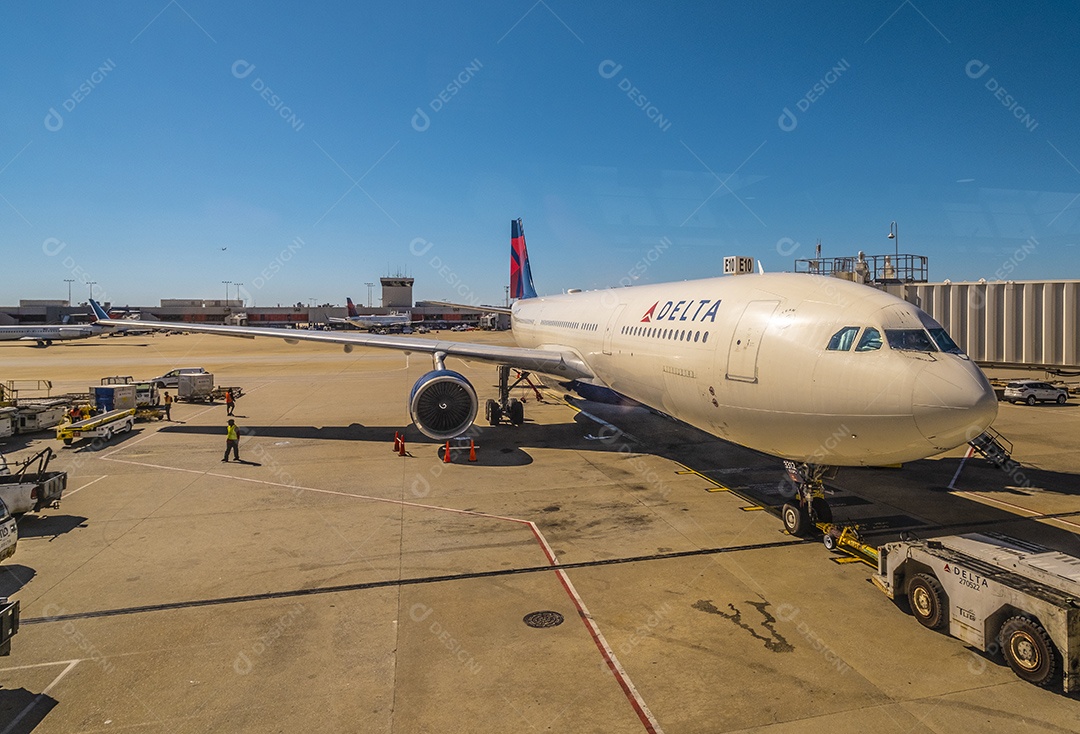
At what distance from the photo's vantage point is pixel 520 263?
40656 millimetres

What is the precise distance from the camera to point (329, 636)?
27.3ft

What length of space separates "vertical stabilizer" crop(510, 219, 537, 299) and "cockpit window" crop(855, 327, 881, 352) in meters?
31.8

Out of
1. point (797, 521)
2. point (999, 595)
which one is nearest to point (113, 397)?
point (797, 521)

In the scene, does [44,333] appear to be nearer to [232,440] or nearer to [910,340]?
[232,440]

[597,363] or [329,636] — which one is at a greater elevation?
[597,363]

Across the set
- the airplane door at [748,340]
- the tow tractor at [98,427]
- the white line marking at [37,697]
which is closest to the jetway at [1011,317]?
the airplane door at [748,340]

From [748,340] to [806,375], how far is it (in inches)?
57.7

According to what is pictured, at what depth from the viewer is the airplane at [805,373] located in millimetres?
8656

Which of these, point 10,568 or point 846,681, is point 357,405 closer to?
point 10,568

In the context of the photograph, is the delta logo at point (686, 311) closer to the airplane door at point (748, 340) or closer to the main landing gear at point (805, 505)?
the airplane door at point (748, 340)

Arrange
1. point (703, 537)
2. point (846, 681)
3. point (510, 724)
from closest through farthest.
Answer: point (510, 724) < point (846, 681) < point (703, 537)

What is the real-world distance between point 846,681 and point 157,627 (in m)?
9.26

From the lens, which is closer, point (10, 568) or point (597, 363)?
point (10, 568)

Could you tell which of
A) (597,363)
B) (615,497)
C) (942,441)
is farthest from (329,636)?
(597,363)
